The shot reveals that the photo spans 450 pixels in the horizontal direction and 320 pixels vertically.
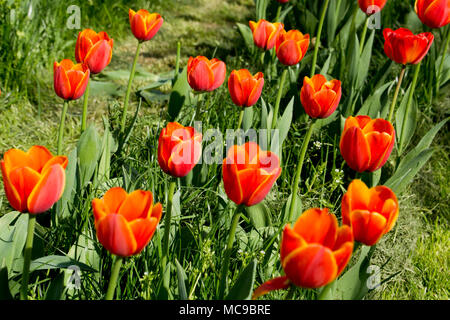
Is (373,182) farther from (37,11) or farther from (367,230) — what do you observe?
(37,11)

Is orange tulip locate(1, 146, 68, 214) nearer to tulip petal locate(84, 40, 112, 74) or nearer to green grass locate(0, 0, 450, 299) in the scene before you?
green grass locate(0, 0, 450, 299)

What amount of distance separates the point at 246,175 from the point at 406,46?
100cm

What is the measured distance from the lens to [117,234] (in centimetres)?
99

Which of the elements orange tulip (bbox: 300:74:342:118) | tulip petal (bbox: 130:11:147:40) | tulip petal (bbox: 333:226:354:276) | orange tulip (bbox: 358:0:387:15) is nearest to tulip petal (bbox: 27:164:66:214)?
tulip petal (bbox: 333:226:354:276)

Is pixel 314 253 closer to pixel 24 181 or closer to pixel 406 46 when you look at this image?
pixel 24 181

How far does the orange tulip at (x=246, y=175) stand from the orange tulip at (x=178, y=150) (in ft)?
0.46

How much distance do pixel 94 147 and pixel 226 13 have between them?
3111 millimetres

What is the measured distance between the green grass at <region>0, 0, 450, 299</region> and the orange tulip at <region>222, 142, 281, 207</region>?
333 mm

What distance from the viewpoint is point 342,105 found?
241 centimetres

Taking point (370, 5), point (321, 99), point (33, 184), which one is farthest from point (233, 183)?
point (370, 5)

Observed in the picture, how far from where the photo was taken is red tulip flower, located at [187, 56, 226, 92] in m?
1.82

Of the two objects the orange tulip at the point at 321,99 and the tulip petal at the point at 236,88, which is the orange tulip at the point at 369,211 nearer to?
the orange tulip at the point at 321,99

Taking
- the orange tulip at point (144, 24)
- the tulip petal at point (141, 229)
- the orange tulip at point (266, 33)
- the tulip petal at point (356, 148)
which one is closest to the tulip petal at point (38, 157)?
the tulip petal at point (141, 229)
